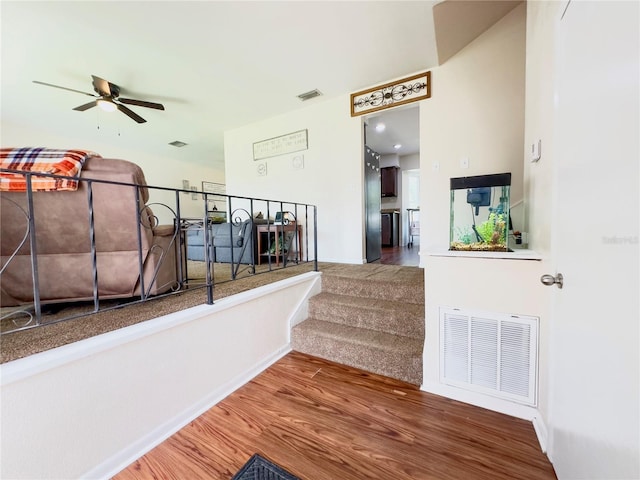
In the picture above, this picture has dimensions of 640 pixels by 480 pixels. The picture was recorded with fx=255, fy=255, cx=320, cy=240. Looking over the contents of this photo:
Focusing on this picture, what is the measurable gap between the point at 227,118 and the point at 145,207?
3.33 meters

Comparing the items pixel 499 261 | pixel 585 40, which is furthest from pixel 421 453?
pixel 585 40

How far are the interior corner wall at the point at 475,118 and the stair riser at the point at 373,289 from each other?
2.16ft

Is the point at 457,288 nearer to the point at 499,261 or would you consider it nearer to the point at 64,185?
the point at 499,261

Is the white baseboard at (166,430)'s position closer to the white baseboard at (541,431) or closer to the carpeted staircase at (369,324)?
the carpeted staircase at (369,324)

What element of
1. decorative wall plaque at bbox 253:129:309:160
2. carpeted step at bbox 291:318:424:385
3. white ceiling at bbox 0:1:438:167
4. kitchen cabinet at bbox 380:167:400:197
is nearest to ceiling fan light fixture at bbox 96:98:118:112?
white ceiling at bbox 0:1:438:167

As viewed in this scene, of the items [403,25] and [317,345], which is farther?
[403,25]

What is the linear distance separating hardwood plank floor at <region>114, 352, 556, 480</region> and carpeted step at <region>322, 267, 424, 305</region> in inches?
28.9

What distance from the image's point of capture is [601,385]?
0.74 meters

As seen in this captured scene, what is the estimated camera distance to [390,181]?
6211mm

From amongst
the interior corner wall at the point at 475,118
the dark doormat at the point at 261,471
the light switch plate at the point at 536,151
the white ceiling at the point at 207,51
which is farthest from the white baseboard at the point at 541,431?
the white ceiling at the point at 207,51

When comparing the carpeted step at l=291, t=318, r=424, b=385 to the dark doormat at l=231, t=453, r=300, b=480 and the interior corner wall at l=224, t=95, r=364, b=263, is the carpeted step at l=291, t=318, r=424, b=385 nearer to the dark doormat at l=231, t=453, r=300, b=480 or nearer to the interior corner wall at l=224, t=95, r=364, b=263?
the dark doormat at l=231, t=453, r=300, b=480

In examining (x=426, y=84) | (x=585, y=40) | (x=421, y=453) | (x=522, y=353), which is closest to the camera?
(x=585, y=40)

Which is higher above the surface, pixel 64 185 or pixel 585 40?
pixel 585 40

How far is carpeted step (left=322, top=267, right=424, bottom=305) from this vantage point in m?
2.19
